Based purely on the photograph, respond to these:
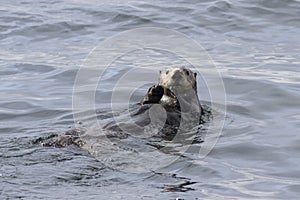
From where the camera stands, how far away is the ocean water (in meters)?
6.27

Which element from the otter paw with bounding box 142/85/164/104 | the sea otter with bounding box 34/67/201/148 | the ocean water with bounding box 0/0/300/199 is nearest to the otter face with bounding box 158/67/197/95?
the sea otter with bounding box 34/67/201/148

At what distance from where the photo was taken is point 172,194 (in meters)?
6.03

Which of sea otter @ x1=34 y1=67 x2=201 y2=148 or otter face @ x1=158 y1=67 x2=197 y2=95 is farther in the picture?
otter face @ x1=158 y1=67 x2=197 y2=95

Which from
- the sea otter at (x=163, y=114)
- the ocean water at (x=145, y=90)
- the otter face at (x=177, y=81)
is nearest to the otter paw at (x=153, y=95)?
the sea otter at (x=163, y=114)

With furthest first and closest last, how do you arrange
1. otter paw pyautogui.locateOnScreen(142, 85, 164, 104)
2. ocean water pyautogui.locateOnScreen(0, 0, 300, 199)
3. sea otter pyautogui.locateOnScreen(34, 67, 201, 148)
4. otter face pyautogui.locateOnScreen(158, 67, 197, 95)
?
otter face pyautogui.locateOnScreen(158, 67, 197, 95)
otter paw pyautogui.locateOnScreen(142, 85, 164, 104)
sea otter pyautogui.locateOnScreen(34, 67, 201, 148)
ocean water pyautogui.locateOnScreen(0, 0, 300, 199)

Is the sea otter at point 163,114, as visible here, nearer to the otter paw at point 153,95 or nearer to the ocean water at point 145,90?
the otter paw at point 153,95

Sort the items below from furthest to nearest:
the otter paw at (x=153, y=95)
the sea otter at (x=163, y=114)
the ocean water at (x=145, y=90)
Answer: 1. the otter paw at (x=153, y=95)
2. the sea otter at (x=163, y=114)
3. the ocean water at (x=145, y=90)

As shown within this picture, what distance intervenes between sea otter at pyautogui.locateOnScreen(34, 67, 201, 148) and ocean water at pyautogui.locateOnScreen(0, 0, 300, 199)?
0.74ft

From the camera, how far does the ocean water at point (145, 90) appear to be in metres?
6.27

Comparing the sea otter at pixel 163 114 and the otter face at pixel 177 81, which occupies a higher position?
the otter face at pixel 177 81

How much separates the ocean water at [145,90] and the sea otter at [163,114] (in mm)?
226

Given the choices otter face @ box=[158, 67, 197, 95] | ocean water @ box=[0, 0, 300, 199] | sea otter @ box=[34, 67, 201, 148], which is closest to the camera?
ocean water @ box=[0, 0, 300, 199]

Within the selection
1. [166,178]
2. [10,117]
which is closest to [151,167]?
[166,178]

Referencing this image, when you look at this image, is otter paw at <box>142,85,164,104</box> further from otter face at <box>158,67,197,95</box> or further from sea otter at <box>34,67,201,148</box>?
otter face at <box>158,67,197,95</box>
